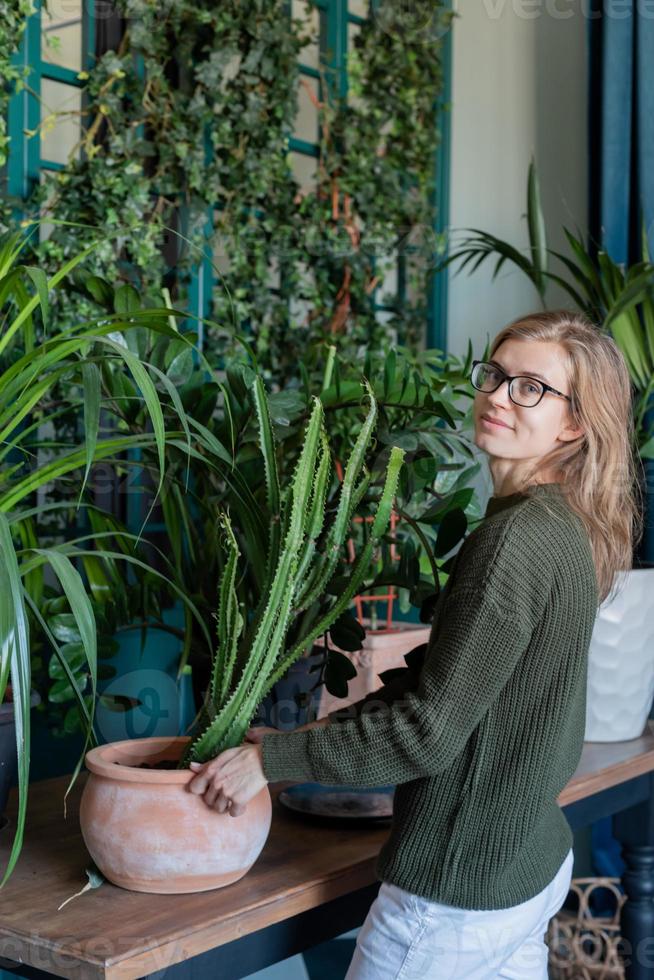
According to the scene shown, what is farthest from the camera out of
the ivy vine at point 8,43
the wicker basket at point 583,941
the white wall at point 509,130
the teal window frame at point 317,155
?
the white wall at point 509,130

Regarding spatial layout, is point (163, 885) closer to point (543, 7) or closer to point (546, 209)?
point (546, 209)

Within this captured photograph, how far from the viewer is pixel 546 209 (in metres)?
3.06

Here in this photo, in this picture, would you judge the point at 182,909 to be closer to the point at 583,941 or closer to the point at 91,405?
the point at 91,405

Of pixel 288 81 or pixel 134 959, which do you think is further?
pixel 288 81

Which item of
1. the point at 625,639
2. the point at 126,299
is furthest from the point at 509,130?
the point at 126,299

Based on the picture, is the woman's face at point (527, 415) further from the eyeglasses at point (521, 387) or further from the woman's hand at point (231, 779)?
the woman's hand at point (231, 779)

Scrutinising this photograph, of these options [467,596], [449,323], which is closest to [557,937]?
[449,323]

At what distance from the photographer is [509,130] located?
3.09 metres

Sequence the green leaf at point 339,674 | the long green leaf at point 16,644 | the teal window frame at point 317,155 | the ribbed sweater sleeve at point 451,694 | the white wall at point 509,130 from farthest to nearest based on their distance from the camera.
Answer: the white wall at point 509,130
the teal window frame at point 317,155
the green leaf at point 339,674
the ribbed sweater sleeve at point 451,694
the long green leaf at point 16,644

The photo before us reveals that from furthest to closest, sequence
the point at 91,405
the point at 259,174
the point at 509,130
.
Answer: the point at 509,130, the point at 259,174, the point at 91,405

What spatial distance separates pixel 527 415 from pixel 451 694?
350 millimetres

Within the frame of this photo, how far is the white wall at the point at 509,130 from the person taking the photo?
3035 millimetres

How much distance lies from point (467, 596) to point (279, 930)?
438mm

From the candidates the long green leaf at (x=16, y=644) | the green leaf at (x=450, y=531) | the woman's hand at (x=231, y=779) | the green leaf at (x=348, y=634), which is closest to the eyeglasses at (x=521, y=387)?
the green leaf at (x=450, y=531)
